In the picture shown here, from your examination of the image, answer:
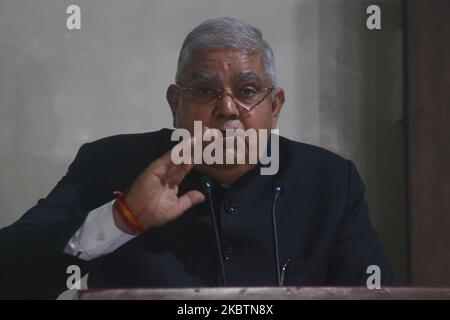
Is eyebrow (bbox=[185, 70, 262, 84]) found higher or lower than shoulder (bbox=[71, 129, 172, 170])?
higher

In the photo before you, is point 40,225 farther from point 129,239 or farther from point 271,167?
point 271,167

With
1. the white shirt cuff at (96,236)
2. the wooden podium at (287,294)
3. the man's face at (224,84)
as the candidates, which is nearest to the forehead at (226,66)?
the man's face at (224,84)

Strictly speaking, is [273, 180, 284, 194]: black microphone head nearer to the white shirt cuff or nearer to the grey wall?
the grey wall

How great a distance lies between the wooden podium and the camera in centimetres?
92

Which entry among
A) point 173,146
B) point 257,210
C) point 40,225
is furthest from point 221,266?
point 40,225

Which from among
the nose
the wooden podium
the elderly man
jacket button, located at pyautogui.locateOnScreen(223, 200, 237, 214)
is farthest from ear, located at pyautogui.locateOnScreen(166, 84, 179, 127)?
the wooden podium

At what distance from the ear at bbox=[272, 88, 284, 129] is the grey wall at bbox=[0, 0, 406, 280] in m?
0.02

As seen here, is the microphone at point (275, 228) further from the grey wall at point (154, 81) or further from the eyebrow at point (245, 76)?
the eyebrow at point (245, 76)

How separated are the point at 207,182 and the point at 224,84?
200 mm

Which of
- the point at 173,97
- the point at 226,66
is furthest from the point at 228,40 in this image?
the point at 173,97

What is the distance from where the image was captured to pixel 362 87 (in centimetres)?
138

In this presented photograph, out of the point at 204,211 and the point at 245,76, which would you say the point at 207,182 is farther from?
the point at 245,76

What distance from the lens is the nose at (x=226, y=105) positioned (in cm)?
126

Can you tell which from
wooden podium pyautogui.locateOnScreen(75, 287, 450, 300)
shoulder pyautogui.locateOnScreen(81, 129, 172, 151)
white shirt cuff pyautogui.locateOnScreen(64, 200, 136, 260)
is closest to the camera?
wooden podium pyautogui.locateOnScreen(75, 287, 450, 300)
